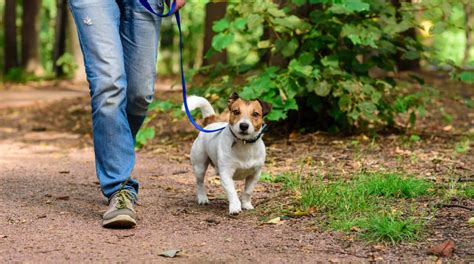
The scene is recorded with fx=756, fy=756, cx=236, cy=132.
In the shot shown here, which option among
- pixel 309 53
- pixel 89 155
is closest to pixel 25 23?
pixel 89 155

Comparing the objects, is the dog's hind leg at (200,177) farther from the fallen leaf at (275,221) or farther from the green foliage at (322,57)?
the green foliage at (322,57)

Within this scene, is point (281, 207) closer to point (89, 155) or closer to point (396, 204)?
point (396, 204)

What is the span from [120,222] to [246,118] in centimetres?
107

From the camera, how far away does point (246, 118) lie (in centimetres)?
495

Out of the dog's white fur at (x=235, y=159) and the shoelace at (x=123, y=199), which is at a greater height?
the dog's white fur at (x=235, y=159)

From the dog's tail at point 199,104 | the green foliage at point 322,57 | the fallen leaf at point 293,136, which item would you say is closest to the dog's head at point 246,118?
the dog's tail at point 199,104

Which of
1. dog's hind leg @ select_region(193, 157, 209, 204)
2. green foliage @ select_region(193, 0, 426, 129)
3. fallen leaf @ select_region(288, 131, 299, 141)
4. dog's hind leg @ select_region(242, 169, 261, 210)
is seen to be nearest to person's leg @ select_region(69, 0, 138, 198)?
dog's hind leg @ select_region(193, 157, 209, 204)

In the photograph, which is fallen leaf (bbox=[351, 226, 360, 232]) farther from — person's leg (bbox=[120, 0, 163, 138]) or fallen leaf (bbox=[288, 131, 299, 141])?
fallen leaf (bbox=[288, 131, 299, 141])

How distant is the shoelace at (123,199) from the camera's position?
15.4 ft

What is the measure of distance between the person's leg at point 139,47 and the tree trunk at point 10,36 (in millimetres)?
20725

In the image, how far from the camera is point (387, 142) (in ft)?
26.8

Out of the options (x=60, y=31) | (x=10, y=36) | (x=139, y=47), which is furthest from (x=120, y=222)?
(x=10, y=36)

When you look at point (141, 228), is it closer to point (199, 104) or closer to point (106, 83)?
point (106, 83)

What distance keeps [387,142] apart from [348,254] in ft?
14.3
